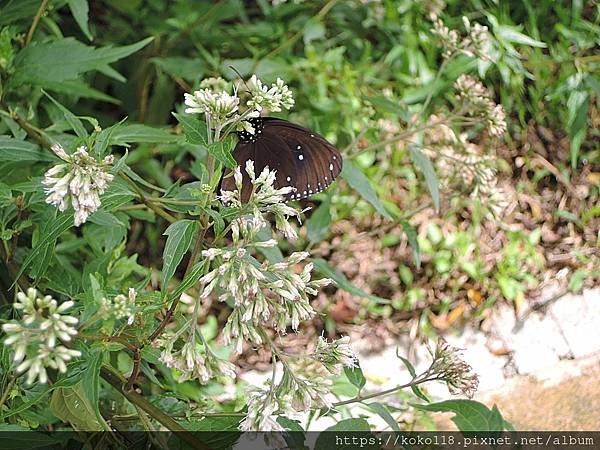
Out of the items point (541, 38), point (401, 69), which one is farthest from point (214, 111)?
point (541, 38)

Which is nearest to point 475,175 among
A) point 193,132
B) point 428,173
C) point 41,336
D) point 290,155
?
point 428,173

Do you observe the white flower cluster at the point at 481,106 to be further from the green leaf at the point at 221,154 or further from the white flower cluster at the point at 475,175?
the green leaf at the point at 221,154

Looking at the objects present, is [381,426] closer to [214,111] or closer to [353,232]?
[353,232]

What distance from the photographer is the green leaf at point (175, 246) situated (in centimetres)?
116

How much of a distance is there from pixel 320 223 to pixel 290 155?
0.54 metres

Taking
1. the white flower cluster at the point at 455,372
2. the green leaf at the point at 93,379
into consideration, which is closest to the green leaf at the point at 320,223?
the white flower cluster at the point at 455,372

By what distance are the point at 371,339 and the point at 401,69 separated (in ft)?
3.79

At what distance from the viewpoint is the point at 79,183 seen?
3.58ft

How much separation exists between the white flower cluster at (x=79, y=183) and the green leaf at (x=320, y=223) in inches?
39.7

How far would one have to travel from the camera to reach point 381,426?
2.49m

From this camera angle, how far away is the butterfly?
1525 millimetres

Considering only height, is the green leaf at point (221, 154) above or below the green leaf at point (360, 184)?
above

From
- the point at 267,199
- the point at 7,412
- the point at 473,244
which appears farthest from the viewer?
the point at 473,244

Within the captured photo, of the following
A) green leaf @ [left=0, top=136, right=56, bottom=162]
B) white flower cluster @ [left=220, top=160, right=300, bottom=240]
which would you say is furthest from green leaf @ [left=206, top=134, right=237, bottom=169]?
green leaf @ [left=0, top=136, right=56, bottom=162]
